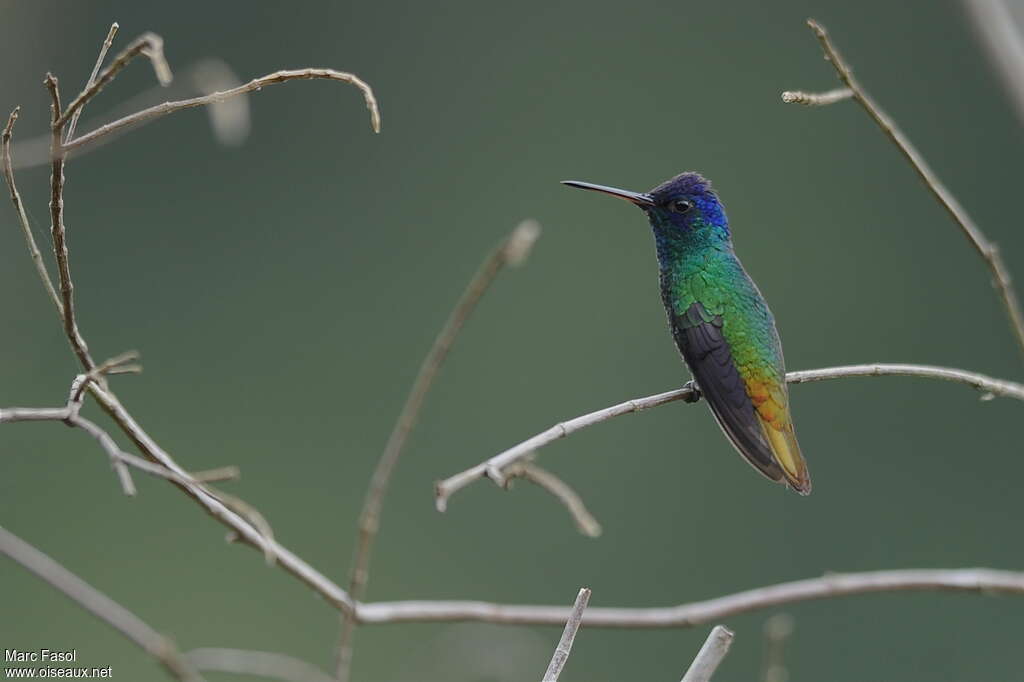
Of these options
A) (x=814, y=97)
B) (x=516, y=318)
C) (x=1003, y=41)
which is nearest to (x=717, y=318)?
(x=1003, y=41)

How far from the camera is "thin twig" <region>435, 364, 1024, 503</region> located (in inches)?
47.6

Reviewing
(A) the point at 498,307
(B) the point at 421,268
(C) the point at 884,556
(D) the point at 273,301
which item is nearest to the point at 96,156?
(D) the point at 273,301

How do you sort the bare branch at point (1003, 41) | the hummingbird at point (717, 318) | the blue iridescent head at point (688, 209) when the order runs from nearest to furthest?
the bare branch at point (1003, 41), the hummingbird at point (717, 318), the blue iridescent head at point (688, 209)

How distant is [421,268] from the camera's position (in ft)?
39.9

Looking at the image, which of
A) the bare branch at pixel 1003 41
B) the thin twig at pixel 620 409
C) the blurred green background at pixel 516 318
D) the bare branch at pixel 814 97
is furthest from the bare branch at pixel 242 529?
the blurred green background at pixel 516 318

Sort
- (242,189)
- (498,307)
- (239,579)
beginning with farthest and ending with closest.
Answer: (242,189)
(498,307)
(239,579)

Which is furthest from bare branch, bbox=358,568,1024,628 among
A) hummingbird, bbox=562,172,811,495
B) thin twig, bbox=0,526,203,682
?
hummingbird, bbox=562,172,811,495

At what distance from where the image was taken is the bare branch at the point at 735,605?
1.06 metres

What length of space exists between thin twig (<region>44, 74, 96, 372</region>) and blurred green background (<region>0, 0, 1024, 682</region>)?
23.7ft

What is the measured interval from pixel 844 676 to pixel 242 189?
713 cm

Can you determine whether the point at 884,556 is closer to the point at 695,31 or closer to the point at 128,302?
the point at 695,31

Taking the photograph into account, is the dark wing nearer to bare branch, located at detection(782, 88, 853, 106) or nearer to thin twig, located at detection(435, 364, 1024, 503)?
thin twig, located at detection(435, 364, 1024, 503)

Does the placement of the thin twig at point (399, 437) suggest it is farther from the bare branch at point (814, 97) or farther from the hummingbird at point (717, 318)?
the hummingbird at point (717, 318)

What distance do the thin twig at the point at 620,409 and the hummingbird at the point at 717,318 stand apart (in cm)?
50
